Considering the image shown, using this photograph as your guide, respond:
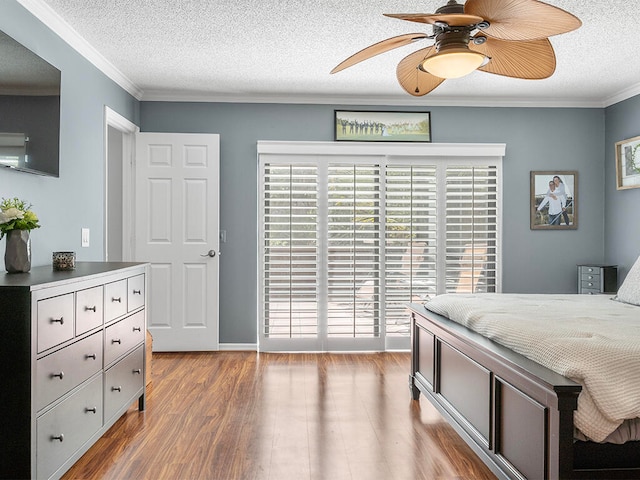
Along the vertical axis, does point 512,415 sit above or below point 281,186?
below

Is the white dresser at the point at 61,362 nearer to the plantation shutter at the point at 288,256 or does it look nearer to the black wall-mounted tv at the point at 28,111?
the black wall-mounted tv at the point at 28,111

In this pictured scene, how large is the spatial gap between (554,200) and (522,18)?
3627 mm

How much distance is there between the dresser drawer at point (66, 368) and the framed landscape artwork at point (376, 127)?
10.7 ft

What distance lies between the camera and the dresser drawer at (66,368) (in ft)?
6.91

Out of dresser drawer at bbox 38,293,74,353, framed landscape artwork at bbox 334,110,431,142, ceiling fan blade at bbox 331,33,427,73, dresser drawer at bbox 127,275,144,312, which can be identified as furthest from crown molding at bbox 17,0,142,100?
framed landscape artwork at bbox 334,110,431,142

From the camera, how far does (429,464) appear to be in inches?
103

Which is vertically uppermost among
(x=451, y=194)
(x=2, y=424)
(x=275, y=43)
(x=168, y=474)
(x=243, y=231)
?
(x=275, y=43)

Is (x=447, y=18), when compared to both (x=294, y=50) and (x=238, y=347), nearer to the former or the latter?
(x=294, y=50)

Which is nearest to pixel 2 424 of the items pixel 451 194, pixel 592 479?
pixel 592 479

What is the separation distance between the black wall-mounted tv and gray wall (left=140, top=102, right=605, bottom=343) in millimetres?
2137

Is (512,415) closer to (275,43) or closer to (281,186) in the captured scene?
(275,43)

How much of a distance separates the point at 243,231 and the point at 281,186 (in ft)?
1.92

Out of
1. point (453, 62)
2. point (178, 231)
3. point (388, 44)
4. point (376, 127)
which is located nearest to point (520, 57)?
point (453, 62)

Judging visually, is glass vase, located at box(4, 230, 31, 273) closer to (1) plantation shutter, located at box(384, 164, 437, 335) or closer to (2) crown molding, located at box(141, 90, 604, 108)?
(2) crown molding, located at box(141, 90, 604, 108)
